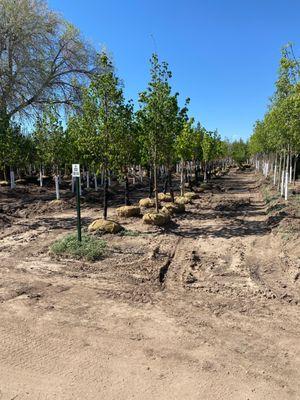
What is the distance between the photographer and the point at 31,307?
6.36m

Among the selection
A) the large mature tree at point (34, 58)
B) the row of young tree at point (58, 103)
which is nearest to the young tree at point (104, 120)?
the row of young tree at point (58, 103)

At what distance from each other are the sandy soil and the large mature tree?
57.7ft

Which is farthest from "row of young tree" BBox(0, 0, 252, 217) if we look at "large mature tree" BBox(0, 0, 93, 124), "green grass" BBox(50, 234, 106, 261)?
"green grass" BBox(50, 234, 106, 261)

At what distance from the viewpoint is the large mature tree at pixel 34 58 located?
81.7 feet

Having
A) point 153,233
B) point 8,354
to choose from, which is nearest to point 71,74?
point 153,233

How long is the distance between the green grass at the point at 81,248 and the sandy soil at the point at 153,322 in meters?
0.28

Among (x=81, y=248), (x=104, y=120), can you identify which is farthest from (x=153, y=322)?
(x=104, y=120)

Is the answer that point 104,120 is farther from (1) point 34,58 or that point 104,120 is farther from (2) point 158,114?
(1) point 34,58

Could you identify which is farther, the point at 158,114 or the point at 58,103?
the point at 58,103

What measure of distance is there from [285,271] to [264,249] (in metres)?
2.17

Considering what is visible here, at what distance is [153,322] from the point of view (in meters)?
5.77

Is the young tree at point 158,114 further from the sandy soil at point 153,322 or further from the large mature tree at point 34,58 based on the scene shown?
the large mature tree at point 34,58

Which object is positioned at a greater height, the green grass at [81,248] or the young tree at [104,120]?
the young tree at [104,120]

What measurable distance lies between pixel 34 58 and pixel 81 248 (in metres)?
20.1
